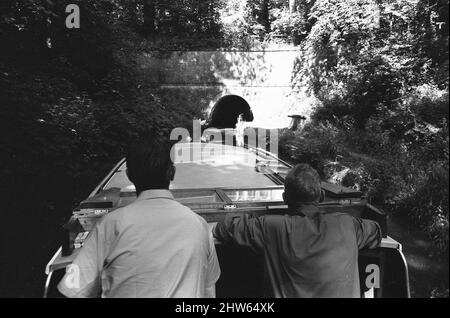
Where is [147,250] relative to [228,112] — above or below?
below

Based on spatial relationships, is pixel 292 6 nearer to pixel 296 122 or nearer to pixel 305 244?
pixel 296 122

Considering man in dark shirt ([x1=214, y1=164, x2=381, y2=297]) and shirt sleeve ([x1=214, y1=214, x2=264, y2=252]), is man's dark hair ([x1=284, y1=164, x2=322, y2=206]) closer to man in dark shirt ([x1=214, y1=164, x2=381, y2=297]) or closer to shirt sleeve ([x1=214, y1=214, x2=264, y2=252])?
man in dark shirt ([x1=214, y1=164, x2=381, y2=297])

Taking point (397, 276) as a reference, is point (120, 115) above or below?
above

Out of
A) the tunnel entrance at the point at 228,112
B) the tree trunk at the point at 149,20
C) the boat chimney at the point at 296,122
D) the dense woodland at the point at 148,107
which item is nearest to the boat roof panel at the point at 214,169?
the dense woodland at the point at 148,107

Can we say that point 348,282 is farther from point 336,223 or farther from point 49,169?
point 49,169

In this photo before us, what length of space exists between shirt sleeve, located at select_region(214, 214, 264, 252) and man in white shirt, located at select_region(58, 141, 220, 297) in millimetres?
230

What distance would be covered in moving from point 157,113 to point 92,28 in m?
1.82

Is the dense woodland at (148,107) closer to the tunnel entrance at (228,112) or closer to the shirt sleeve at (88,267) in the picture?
the shirt sleeve at (88,267)

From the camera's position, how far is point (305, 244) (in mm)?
1809

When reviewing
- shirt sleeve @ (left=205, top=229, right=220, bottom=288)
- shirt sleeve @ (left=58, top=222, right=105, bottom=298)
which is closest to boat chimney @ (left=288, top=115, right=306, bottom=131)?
shirt sleeve @ (left=205, top=229, right=220, bottom=288)

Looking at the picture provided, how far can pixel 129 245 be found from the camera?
153 cm

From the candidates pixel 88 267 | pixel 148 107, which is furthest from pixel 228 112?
pixel 88 267

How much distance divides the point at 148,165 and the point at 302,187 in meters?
0.73
